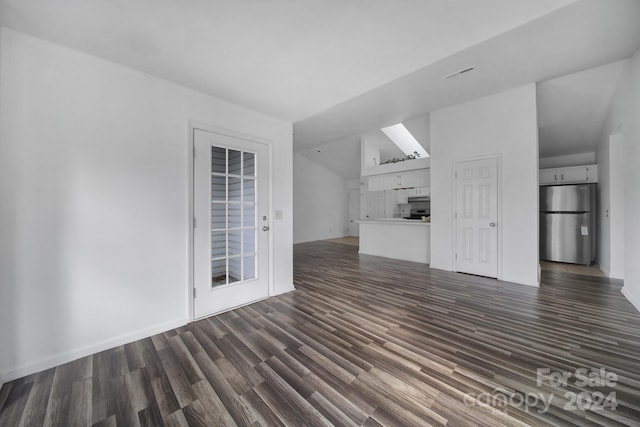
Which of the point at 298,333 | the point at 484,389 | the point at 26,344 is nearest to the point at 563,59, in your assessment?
the point at 484,389

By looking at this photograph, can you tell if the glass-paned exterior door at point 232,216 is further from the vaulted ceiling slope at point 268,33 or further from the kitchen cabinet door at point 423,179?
the kitchen cabinet door at point 423,179

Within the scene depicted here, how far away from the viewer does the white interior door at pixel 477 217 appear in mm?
3730

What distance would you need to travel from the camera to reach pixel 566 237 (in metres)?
4.69

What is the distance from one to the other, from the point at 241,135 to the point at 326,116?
1751mm

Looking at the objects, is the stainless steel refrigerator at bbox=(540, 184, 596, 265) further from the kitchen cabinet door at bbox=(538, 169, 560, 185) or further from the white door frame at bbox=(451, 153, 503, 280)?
the white door frame at bbox=(451, 153, 503, 280)

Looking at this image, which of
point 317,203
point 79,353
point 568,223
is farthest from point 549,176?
point 79,353

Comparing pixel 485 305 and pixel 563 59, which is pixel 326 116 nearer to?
pixel 563 59

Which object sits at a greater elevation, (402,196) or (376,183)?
(376,183)

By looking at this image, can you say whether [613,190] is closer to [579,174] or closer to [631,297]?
[579,174]

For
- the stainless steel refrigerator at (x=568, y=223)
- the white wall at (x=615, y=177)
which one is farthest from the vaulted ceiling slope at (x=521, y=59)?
the stainless steel refrigerator at (x=568, y=223)

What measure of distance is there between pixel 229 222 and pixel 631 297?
4.81 meters

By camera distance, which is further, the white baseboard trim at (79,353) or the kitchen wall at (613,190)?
the kitchen wall at (613,190)

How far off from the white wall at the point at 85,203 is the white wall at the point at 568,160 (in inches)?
290

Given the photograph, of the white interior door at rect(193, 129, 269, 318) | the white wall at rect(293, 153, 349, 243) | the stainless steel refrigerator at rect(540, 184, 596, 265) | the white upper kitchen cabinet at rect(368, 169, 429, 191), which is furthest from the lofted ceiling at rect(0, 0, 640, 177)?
the white wall at rect(293, 153, 349, 243)
